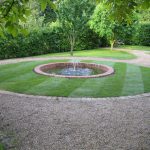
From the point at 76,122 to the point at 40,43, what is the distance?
448 inches

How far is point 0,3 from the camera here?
3203 millimetres

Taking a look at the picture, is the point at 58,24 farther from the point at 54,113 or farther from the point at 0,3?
the point at 0,3

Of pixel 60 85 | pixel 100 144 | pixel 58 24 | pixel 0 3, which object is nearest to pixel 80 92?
pixel 60 85

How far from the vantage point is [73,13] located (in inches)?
599

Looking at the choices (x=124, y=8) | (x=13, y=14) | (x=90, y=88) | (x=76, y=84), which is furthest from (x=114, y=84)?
(x=13, y=14)

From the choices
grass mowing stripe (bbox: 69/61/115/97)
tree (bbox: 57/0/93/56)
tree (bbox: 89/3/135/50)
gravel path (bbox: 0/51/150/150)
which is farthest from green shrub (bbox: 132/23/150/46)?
gravel path (bbox: 0/51/150/150)

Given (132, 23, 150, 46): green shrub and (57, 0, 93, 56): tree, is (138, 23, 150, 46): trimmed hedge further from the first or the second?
(57, 0, 93, 56): tree

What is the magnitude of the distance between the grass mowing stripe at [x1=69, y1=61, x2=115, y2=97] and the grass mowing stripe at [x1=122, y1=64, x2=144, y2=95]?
77cm

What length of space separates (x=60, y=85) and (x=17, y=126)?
3.44 metres

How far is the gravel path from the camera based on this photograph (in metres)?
4.82

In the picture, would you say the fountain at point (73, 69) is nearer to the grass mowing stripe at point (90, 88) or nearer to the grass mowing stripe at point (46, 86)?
the grass mowing stripe at point (90, 88)

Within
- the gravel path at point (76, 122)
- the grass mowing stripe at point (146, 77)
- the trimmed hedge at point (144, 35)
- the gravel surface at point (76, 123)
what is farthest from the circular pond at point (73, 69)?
the trimmed hedge at point (144, 35)

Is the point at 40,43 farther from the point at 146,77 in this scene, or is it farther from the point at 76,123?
the point at 76,123

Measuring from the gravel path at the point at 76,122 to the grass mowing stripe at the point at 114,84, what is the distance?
530 millimetres
